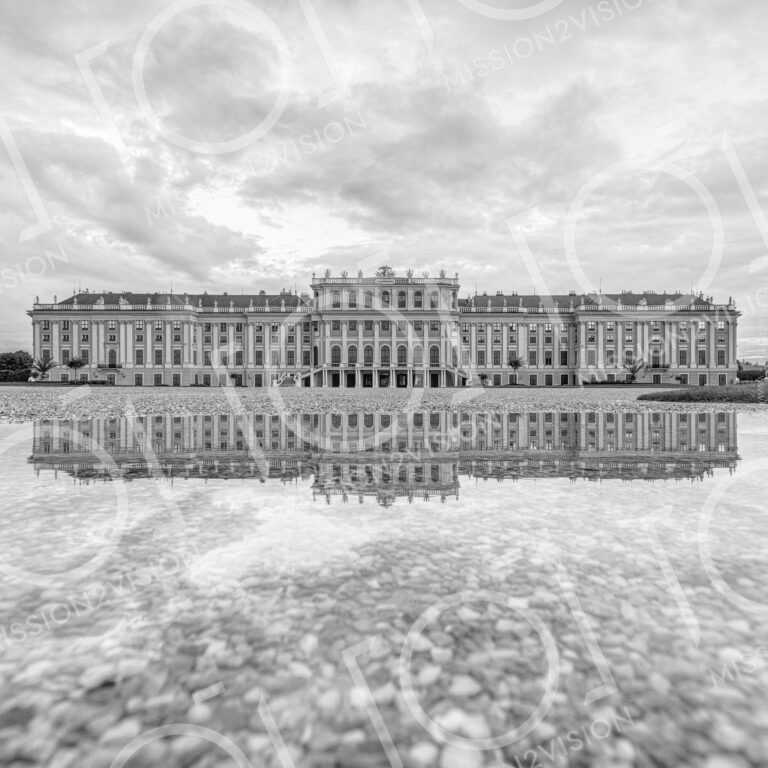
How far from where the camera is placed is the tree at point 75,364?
6950 cm

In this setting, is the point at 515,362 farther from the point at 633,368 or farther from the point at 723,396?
the point at 723,396

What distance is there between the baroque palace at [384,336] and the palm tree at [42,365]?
971 mm

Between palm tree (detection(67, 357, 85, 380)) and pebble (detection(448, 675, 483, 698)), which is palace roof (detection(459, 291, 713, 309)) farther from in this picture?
pebble (detection(448, 675, 483, 698))

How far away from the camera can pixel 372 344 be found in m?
72.7

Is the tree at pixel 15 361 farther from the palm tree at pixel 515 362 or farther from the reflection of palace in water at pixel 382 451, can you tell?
the reflection of palace in water at pixel 382 451

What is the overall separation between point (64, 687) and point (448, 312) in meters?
72.1

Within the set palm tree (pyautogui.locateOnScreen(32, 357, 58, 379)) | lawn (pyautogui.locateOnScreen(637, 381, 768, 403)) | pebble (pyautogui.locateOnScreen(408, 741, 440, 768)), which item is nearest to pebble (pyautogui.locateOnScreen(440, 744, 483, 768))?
pebble (pyautogui.locateOnScreen(408, 741, 440, 768))

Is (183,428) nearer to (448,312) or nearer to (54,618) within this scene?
(54,618)

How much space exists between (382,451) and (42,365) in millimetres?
77932

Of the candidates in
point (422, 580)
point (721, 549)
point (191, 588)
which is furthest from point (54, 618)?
point (721, 549)

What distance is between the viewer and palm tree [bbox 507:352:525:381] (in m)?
75.0

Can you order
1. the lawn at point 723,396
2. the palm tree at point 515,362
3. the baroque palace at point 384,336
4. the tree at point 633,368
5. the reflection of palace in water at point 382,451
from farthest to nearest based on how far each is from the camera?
the palm tree at point 515,362
the baroque palace at point 384,336
the tree at point 633,368
the lawn at point 723,396
the reflection of palace in water at point 382,451

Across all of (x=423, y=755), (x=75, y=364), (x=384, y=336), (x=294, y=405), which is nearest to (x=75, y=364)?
(x=75, y=364)

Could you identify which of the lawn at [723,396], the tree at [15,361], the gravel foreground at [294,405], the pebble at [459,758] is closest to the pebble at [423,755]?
the pebble at [459,758]
